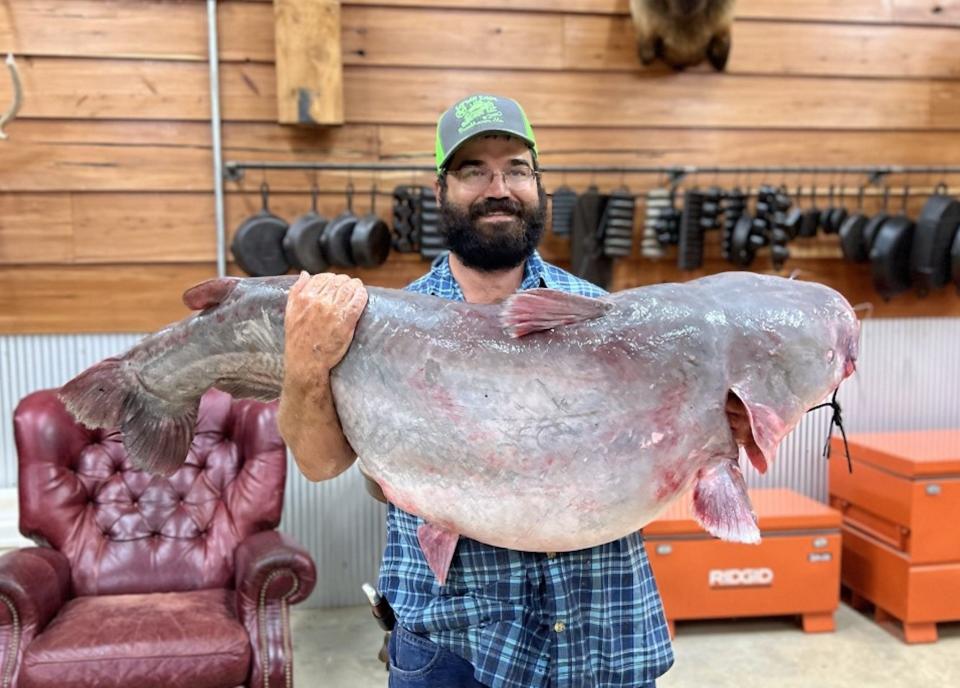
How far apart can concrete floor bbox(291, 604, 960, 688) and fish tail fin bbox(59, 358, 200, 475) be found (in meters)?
2.02

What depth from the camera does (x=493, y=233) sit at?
1363 mm

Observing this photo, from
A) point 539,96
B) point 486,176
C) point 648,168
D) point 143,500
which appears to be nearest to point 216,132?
point 539,96

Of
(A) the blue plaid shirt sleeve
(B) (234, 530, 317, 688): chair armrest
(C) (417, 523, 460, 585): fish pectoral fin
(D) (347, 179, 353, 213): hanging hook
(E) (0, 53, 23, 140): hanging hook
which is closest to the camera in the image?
(C) (417, 523, 460, 585): fish pectoral fin

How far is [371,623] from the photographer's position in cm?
347

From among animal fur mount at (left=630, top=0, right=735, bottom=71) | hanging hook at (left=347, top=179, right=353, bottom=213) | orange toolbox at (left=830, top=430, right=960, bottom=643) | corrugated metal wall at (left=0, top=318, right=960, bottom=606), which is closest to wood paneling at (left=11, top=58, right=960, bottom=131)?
animal fur mount at (left=630, top=0, right=735, bottom=71)

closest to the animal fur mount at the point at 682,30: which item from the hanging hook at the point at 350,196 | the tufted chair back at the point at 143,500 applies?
the hanging hook at the point at 350,196

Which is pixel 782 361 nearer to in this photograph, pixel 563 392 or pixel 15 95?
pixel 563 392

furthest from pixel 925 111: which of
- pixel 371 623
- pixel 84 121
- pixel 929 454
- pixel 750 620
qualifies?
pixel 84 121

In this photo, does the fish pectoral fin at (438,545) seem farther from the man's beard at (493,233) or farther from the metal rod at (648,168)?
the metal rod at (648,168)

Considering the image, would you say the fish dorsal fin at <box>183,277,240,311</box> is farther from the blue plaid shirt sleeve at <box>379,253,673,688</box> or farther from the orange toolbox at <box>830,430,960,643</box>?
the orange toolbox at <box>830,430,960,643</box>

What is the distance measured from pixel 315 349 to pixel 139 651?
1710mm

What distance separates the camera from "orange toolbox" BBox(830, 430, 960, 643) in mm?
3189

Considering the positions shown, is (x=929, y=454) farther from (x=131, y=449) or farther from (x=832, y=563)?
(x=131, y=449)

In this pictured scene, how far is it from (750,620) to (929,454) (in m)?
1.01
